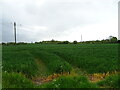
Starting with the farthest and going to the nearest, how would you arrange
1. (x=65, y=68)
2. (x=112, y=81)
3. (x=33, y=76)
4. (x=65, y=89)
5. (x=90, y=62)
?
(x=90, y=62) < (x=65, y=68) < (x=33, y=76) < (x=112, y=81) < (x=65, y=89)

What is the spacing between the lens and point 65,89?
9.29m

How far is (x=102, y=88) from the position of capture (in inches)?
380

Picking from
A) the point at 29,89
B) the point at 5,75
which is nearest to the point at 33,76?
the point at 5,75

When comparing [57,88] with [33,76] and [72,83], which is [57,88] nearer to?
[72,83]

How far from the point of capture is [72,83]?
9758 mm

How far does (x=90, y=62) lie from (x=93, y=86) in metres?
8.42

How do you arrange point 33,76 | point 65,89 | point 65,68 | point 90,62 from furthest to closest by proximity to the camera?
1. point 90,62
2. point 65,68
3. point 33,76
4. point 65,89

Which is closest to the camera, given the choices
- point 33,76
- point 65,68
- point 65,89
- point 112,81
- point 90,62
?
point 65,89

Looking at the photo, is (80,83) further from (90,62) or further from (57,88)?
(90,62)

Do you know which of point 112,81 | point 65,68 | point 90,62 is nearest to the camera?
point 112,81

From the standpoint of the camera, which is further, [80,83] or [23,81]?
[23,81]

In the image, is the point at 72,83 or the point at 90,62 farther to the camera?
the point at 90,62

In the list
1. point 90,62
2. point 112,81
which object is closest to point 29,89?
point 112,81

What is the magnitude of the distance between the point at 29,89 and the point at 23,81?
88 centimetres
